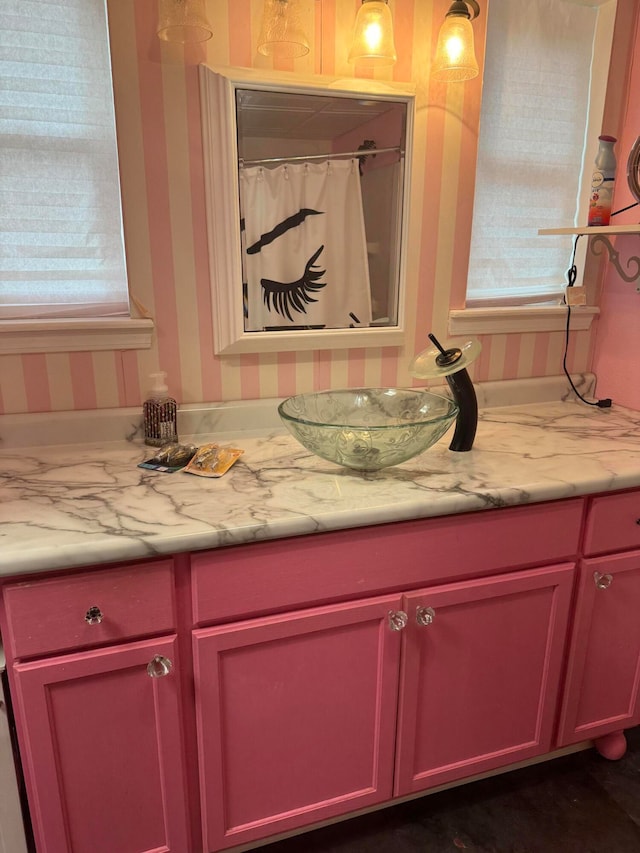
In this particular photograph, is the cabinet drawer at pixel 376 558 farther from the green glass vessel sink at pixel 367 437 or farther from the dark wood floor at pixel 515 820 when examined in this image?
the dark wood floor at pixel 515 820

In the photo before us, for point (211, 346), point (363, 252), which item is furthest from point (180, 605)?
point (363, 252)

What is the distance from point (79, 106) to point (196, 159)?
280 millimetres

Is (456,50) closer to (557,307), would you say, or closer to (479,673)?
(557,307)

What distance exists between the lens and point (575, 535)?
4.77 feet

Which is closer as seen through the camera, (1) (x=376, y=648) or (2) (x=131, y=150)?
(1) (x=376, y=648)

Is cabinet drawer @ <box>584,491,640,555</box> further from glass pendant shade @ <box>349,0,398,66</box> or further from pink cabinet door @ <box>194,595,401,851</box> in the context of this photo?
glass pendant shade @ <box>349,0,398,66</box>

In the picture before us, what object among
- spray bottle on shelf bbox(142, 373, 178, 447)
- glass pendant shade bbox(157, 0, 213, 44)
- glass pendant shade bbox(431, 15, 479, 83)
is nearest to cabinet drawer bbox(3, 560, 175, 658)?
spray bottle on shelf bbox(142, 373, 178, 447)

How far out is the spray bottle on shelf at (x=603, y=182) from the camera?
174 cm

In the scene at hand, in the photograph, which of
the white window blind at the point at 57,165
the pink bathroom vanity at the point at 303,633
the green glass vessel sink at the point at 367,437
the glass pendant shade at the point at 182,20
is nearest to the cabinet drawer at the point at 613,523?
the pink bathroom vanity at the point at 303,633

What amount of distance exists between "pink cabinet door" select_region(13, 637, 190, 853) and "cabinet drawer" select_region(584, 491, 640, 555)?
38.5 inches

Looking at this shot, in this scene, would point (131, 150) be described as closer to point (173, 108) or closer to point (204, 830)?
point (173, 108)

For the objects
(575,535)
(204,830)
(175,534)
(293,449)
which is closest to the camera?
(175,534)

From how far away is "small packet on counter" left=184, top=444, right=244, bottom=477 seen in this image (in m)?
1.41

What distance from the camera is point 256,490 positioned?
1323 millimetres
